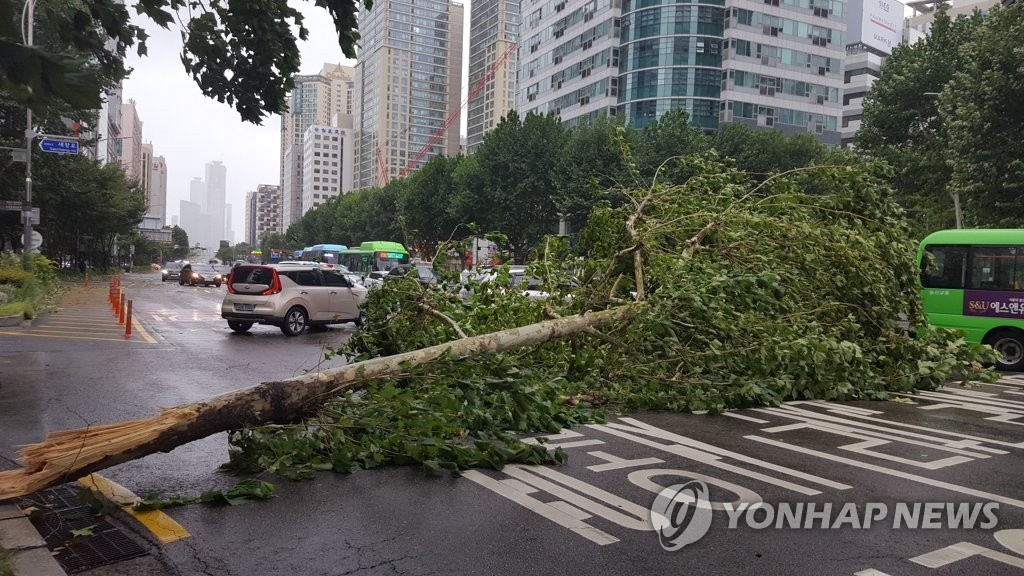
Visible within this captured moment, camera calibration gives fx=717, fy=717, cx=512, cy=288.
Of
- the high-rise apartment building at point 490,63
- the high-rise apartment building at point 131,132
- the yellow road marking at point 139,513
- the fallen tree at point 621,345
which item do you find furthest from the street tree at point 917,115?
the high-rise apartment building at point 131,132

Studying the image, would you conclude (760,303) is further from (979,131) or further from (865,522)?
(979,131)

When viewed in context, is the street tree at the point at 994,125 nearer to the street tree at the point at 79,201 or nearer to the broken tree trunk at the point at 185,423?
the broken tree trunk at the point at 185,423

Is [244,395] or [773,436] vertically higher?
[244,395]

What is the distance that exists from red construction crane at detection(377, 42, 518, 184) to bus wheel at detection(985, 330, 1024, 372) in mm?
151102

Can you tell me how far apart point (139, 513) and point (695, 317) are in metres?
6.53

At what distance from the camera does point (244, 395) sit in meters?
5.36

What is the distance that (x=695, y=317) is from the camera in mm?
8961

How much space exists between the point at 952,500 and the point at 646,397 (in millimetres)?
3578

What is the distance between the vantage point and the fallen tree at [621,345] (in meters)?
5.55

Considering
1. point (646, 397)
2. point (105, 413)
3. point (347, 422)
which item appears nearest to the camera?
point (347, 422)

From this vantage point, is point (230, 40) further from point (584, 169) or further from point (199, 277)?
point (199, 277)

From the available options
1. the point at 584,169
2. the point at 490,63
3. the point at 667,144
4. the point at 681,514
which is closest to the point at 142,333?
the point at 681,514

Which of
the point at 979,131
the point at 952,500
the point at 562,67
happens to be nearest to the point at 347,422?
the point at 952,500

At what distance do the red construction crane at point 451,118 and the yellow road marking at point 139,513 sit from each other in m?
157
